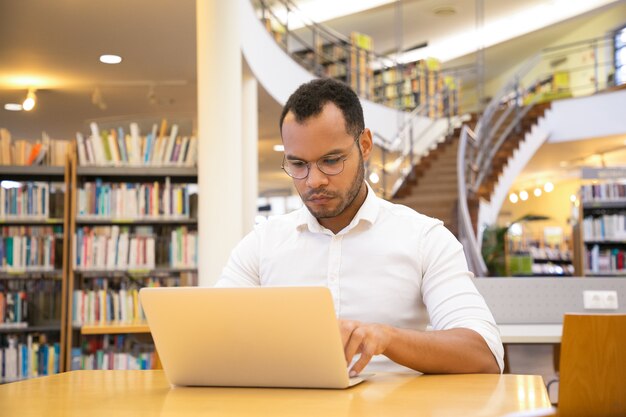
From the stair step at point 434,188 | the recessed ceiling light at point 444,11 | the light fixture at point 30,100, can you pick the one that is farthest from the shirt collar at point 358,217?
the recessed ceiling light at point 444,11

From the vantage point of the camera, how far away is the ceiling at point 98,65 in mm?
6176

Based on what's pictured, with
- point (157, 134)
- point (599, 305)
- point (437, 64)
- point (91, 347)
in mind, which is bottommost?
point (91, 347)

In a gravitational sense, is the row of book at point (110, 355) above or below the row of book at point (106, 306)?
below

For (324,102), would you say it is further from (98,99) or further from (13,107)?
(13,107)

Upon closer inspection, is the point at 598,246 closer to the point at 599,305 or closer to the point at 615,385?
the point at 599,305

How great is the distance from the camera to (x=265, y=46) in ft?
25.7

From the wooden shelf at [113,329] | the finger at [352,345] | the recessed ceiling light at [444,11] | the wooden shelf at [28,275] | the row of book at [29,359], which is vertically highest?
the recessed ceiling light at [444,11]

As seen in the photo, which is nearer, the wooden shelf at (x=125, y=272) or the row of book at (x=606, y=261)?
the wooden shelf at (x=125, y=272)

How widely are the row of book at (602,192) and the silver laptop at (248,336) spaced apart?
8.14 meters

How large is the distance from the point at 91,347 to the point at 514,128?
8.87m

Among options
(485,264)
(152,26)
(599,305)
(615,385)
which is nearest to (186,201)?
(152,26)

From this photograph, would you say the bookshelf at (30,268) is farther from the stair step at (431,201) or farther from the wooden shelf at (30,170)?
the stair step at (431,201)

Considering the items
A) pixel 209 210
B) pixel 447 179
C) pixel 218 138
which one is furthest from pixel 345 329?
pixel 447 179

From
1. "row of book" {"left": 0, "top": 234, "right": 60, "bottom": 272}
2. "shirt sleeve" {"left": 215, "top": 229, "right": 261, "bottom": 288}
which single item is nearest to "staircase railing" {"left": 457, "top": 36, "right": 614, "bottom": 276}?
"row of book" {"left": 0, "top": 234, "right": 60, "bottom": 272}
